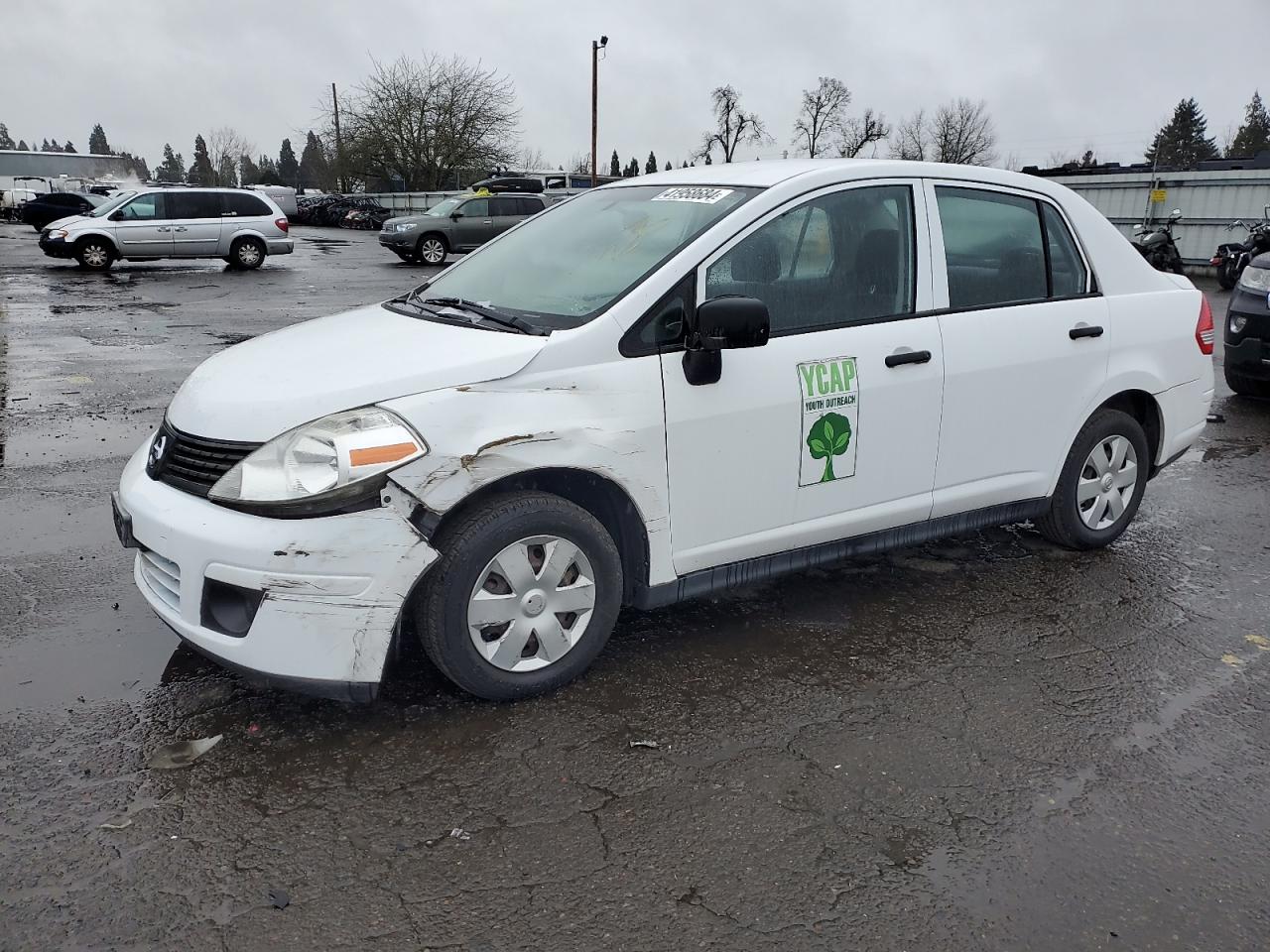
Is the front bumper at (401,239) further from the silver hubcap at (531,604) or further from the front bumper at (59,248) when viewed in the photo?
the silver hubcap at (531,604)

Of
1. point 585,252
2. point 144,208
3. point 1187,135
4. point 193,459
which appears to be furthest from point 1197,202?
point 1187,135

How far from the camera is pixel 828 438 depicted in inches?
148

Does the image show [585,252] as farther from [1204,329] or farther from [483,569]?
[1204,329]

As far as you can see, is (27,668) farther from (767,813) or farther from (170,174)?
(170,174)

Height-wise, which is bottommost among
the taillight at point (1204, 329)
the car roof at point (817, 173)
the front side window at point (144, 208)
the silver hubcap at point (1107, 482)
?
the silver hubcap at point (1107, 482)

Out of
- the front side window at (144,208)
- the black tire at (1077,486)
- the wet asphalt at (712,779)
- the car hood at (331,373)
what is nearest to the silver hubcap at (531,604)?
the wet asphalt at (712,779)

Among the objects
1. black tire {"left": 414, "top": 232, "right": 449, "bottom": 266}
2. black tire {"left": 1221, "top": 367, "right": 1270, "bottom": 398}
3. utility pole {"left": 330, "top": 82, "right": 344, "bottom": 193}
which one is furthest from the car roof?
utility pole {"left": 330, "top": 82, "right": 344, "bottom": 193}

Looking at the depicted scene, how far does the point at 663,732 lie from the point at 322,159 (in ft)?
241

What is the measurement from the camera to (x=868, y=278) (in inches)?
156

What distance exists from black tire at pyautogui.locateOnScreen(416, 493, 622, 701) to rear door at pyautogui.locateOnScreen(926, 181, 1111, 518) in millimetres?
1600

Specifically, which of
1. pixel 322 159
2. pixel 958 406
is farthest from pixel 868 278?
pixel 322 159

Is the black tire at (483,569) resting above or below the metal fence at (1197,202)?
below

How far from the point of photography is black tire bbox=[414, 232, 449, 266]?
24469mm

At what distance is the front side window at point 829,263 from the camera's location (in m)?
3.69
